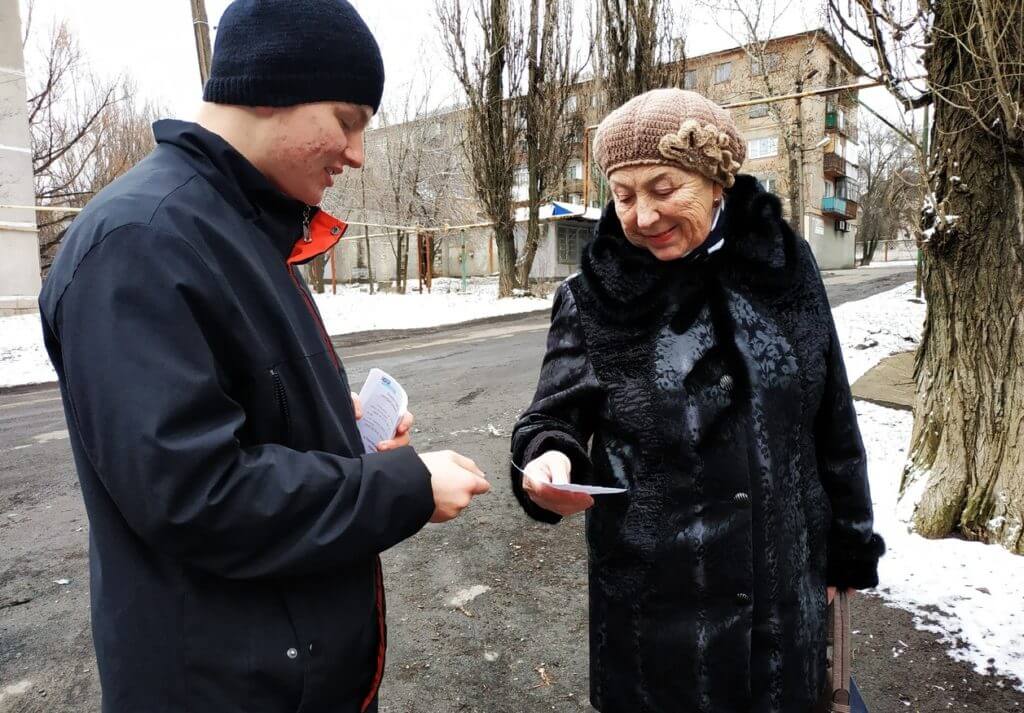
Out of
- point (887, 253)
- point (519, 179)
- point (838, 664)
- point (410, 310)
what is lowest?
point (838, 664)

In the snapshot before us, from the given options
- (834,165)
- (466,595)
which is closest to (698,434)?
(466,595)

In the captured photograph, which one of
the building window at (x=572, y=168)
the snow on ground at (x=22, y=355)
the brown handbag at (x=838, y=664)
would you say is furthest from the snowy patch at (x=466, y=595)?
the building window at (x=572, y=168)

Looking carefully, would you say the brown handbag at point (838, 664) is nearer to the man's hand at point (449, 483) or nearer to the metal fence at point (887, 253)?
the man's hand at point (449, 483)

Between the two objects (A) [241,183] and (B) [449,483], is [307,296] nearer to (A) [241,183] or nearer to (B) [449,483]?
(A) [241,183]

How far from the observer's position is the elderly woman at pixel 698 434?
1.59 m

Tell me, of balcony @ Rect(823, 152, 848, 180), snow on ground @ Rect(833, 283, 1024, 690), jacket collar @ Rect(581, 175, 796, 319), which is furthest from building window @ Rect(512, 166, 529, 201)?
balcony @ Rect(823, 152, 848, 180)

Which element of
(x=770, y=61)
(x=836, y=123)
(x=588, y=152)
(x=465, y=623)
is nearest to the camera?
(x=465, y=623)

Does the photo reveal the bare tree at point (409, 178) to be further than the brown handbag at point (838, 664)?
Yes

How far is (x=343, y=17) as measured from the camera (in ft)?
4.01

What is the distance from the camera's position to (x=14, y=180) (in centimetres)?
1808

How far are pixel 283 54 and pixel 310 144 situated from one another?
147 mm

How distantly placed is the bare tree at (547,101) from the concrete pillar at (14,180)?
13.3 meters

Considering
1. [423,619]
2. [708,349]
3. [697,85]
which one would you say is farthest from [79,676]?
[697,85]

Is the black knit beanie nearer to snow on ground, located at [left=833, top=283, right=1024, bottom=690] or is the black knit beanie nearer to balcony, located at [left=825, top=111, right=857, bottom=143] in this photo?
snow on ground, located at [left=833, top=283, right=1024, bottom=690]
